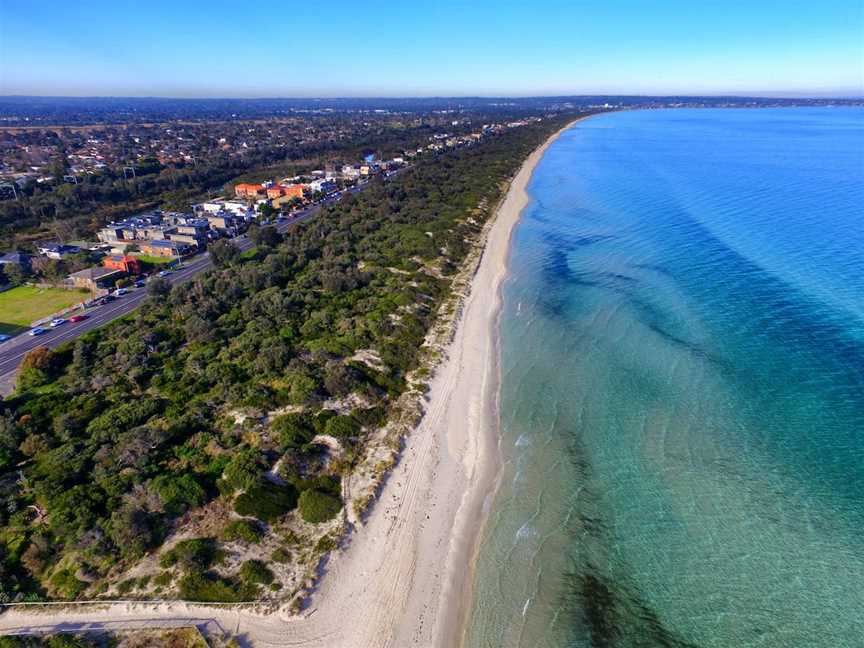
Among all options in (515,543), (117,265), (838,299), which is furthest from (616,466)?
(117,265)

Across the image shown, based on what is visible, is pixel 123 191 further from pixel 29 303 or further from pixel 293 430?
pixel 293 430

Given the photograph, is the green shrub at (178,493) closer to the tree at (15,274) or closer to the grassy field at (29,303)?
the grassy field at (29,303)

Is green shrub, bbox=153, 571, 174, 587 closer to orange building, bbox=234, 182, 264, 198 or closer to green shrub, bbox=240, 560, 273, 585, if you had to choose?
green shrub, bbox=240, 560, 273, 585

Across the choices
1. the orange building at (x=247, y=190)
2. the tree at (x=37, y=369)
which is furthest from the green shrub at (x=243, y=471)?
the orange building at (x=247, y=190)

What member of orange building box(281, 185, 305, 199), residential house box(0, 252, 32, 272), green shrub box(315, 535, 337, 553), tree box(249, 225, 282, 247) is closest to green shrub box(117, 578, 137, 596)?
green shrub box(315, 535, 337, 553)

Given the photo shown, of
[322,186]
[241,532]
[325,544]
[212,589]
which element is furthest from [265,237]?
[212,589]

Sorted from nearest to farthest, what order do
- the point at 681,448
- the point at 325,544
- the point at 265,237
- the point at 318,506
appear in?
the point at 325,544, the point at 318,506, the point at 681,448, the point at 265,237

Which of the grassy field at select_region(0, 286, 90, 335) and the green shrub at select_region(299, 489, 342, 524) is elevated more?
the green shrub at select_region(299, 489, 342, 524)

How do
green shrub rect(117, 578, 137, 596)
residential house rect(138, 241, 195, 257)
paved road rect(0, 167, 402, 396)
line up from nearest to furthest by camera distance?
green shrub rect(117, 578, 137, 596) < paved road rect(0, 167, 402, 396) < residential house rect(138, 241, 195, 257)
